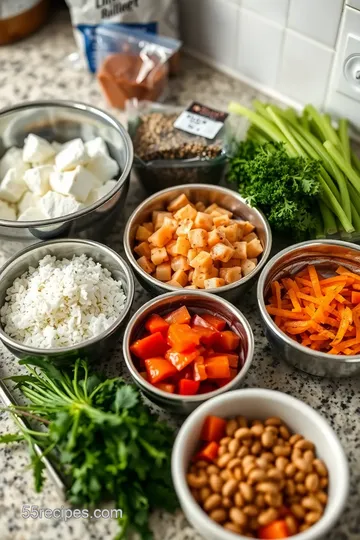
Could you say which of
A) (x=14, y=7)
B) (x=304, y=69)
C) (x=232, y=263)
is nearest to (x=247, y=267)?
(x=232, y=263)

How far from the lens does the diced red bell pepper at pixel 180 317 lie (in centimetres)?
129

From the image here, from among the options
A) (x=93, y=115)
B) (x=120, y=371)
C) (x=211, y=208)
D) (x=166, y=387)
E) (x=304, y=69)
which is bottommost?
(x=120, y=371)

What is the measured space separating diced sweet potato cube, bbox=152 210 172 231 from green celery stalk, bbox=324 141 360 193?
0.44m

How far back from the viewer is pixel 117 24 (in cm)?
185

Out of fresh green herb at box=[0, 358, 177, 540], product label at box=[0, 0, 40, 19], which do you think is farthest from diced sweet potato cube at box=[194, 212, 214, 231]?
product label at box=[0, 0, 40, 19]

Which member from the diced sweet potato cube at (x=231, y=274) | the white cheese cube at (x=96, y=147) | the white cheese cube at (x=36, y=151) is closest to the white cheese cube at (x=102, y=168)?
the white cheese cube at (x=96, y=147)

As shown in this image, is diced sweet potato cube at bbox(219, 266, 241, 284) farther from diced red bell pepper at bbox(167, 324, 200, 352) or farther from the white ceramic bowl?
the white ceramic bowl

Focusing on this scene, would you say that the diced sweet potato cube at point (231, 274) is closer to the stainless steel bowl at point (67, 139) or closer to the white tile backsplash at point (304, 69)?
the stainless steel bowl at point (67, 139)

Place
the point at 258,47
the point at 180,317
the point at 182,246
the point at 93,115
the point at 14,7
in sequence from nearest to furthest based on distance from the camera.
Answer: the point at 180,317 → the point at 182,246 → the point at 93,115 → the point at 258,47 → the point at 14,7

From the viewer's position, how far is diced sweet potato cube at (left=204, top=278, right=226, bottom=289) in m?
1.33

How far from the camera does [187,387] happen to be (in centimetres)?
118

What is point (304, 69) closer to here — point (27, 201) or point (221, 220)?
point (221, 220)

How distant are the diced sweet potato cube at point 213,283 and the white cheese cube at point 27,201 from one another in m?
0.51

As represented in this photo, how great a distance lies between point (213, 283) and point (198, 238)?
118 mm
